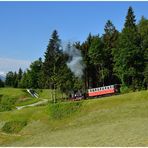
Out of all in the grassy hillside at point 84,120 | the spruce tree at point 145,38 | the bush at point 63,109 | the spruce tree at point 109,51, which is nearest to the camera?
the grassy hillside at point 84,120

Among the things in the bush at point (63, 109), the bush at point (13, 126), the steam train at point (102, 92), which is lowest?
the bush at point (13, 126)

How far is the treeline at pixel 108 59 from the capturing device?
104188mm

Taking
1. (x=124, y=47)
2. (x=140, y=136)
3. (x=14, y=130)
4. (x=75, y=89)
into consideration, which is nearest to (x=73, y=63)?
(x=75, y=89)

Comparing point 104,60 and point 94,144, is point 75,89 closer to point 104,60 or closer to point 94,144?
point 104,60

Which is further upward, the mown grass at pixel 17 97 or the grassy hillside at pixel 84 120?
the mown grass at pixel 17 97

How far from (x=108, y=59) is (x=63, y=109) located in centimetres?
5565

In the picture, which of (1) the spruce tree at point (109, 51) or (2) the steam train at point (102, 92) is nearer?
(2) the steam train at point (102, 92)

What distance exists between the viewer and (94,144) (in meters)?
39.7

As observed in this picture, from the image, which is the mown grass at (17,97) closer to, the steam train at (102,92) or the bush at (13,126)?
the steam train at (102,92)

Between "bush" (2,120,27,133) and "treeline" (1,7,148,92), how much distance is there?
1527 inches

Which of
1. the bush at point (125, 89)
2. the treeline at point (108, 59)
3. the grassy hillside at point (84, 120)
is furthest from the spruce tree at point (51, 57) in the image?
the grassy hillside at point (84, 120)

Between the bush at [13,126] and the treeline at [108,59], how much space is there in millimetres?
38795

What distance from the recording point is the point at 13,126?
7212cm

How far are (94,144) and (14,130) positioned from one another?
3328cm
